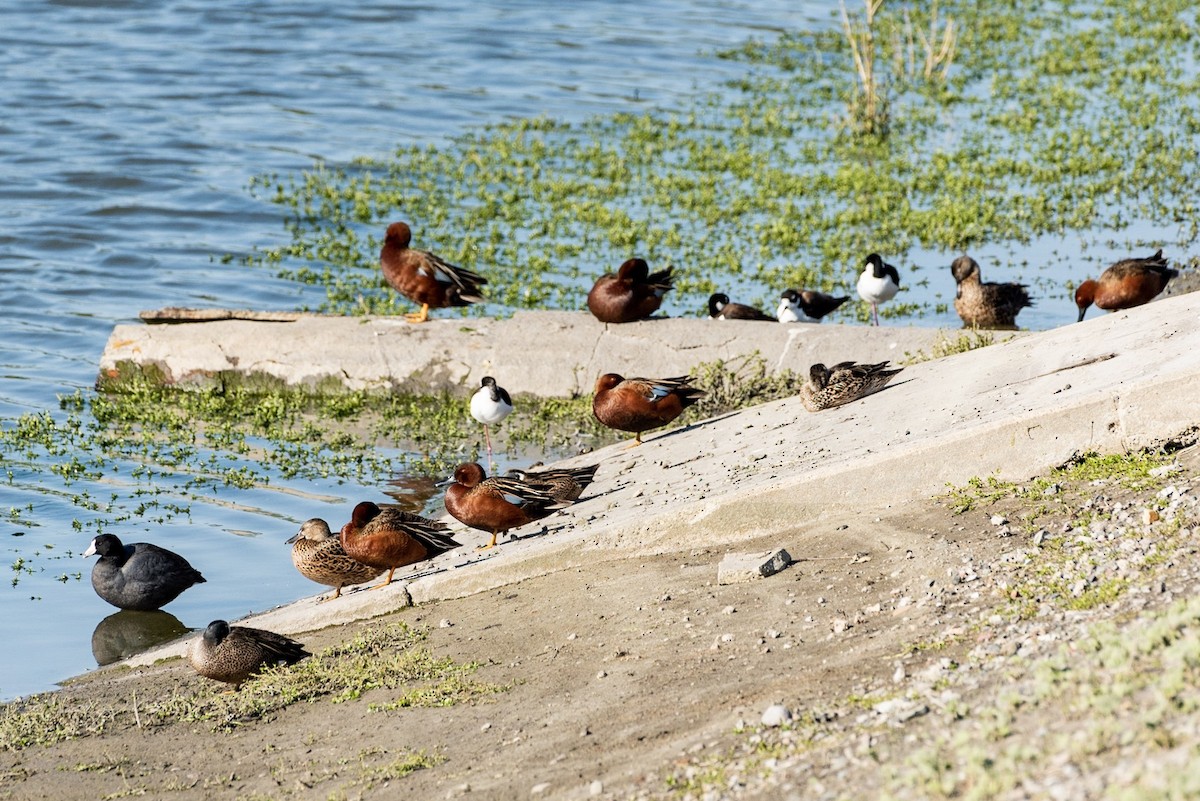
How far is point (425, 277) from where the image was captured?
45.2ft

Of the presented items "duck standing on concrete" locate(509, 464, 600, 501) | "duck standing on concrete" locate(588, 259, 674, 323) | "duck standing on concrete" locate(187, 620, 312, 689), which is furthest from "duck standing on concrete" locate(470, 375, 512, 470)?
"duck standing on concrete" locate(187, 620, 312, 689)

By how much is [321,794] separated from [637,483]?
412 centimetres

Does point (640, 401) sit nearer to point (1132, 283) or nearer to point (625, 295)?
point (625, 295)

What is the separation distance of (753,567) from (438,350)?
6.17 m

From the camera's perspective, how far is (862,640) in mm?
6316

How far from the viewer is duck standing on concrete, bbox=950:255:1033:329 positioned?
13.7 meters

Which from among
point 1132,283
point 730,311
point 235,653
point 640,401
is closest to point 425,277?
point 730,311

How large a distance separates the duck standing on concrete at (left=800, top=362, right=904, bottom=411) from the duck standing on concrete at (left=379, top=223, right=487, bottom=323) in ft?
15.5

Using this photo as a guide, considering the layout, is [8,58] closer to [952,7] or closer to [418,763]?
[952,7]

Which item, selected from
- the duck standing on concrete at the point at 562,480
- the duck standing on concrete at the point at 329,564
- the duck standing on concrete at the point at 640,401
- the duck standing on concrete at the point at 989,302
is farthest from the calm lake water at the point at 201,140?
the duck standing on concrete at the point at 989,302

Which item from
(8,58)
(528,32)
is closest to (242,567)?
(8,58)

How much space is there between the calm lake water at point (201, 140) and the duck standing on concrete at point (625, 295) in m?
2.63

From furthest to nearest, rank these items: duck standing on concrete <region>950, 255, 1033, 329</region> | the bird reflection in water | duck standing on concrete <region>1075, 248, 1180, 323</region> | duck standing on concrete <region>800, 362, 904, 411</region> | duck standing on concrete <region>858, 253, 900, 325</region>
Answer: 1. duck standing on concrete <region>858, 253, 900, 325</region>
2. duck standing on concrete <region>950, 255, 1033, 329</region>
3. duck standing on concrete <region>1075, 248, 1180, 323</region>
4. duck standing on concrete <region>800, 362, 904, 411</region>
5. the bird reflection in water

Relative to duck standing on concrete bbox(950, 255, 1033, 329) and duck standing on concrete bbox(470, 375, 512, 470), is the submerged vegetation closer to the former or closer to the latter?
duck standing on concrete bbox(950, 255, 1033, 329)
